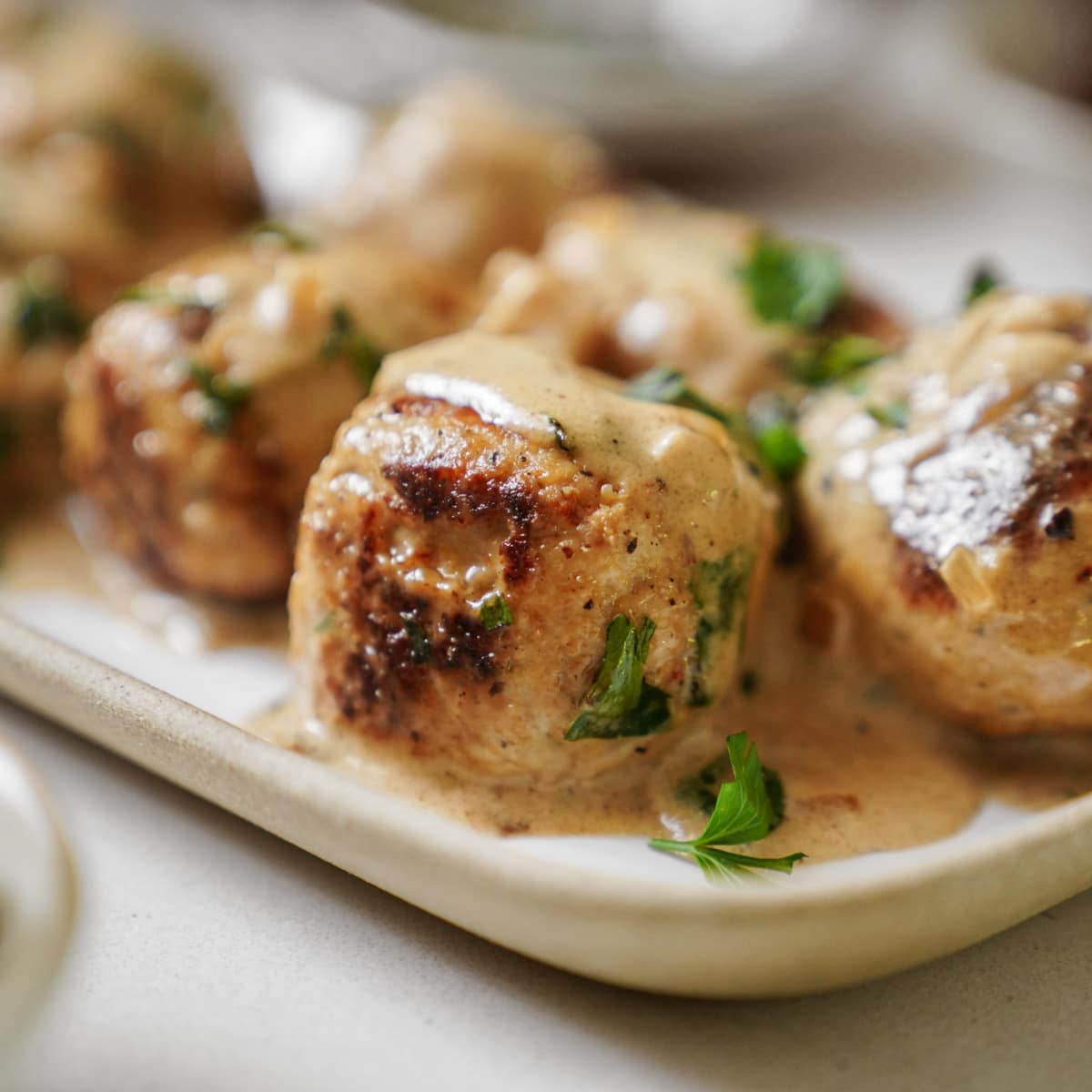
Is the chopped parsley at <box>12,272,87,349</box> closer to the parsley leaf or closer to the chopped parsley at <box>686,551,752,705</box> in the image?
the parsley leaf

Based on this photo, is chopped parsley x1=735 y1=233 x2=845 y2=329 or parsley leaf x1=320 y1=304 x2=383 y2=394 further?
chopped parsley x1=735 y1=233 x2=845 y2=329

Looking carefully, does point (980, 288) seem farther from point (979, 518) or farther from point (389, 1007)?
point (389, 1007)

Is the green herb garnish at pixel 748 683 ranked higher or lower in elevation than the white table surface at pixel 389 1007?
higher

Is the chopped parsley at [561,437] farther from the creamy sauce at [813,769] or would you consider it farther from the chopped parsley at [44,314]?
the chopped parsley at [44,314]

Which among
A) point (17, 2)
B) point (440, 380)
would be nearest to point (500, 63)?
point (17, 2)

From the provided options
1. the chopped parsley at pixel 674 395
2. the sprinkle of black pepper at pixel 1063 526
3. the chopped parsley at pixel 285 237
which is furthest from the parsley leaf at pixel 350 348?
the sprinkle of black pepper at pixel 1063 526

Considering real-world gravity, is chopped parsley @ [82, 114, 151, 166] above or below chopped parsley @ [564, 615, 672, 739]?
below

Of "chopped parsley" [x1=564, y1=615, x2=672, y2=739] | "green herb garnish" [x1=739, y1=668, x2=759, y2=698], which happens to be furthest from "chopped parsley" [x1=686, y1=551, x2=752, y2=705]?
"green herb garnish" [x1=739, y1=668, x2=759, y2=698]

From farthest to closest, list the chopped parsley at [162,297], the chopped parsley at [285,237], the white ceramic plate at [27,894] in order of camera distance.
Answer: the chopped parsley at [285,237]
the chopped parsley at [162,297]
the white ceramic plate at [27,894]
